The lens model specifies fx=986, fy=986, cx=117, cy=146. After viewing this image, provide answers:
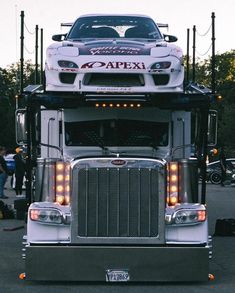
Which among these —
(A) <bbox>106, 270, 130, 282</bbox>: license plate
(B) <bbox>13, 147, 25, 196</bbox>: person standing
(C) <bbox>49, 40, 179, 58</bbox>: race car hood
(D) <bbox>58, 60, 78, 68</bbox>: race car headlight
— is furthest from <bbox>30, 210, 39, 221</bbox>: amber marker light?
(B) <bbox>13, 147, 25, 196</bbox>: person standing

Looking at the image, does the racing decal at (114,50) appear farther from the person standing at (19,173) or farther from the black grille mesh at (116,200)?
the person standing at (19,173)

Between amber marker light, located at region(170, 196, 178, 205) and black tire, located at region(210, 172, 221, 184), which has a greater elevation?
amber marker light, located at region(170, 196, 178, 205)

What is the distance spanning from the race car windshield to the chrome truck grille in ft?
10.2

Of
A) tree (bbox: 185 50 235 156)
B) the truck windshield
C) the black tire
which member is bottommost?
tree (bbox: 185 50 235 156)

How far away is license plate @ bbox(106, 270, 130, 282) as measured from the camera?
12.5 meters

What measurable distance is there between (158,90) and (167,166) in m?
1.02

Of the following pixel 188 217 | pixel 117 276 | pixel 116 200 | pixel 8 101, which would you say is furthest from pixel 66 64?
pixel 8 101

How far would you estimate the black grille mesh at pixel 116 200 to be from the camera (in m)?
12.7

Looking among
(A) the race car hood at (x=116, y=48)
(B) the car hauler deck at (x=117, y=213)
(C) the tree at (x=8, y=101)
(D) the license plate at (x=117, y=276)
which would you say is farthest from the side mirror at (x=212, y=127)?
(C) the tree at (x=8, y=101)

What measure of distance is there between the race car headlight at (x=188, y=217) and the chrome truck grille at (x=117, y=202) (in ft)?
0.84

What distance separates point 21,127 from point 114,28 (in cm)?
236

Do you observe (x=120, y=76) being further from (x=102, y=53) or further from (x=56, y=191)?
(x=56, y=191)

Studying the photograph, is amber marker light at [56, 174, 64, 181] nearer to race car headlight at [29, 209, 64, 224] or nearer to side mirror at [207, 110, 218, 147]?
race car headlight at [29, 209, 64, 224]

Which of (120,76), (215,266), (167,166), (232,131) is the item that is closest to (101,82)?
(120,76)
